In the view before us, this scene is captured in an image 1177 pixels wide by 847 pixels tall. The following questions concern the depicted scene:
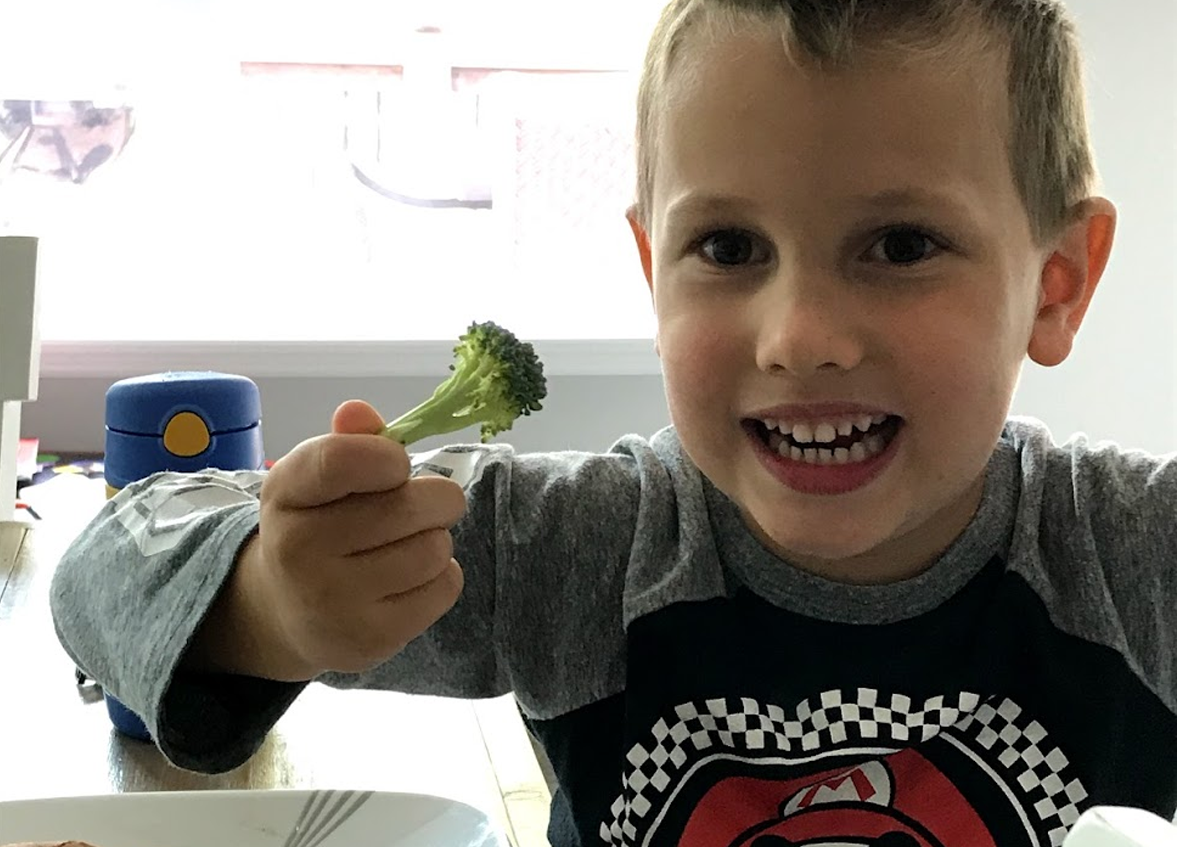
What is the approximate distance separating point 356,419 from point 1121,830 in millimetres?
359

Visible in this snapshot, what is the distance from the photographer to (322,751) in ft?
2.63

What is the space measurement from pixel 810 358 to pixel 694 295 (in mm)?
91

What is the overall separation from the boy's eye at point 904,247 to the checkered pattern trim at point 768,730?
0.25 meters

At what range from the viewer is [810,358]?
619 millimetres

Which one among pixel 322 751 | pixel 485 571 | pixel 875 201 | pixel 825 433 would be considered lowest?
pixel 322 751

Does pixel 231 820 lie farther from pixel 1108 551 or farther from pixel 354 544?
pixel 1108 551

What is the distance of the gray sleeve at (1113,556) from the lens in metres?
0.76

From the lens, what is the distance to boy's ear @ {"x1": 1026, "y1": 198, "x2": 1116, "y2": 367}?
29.9 inches


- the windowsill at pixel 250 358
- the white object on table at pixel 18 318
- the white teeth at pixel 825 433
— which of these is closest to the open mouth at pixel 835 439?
the white teeth at pixel 825 433

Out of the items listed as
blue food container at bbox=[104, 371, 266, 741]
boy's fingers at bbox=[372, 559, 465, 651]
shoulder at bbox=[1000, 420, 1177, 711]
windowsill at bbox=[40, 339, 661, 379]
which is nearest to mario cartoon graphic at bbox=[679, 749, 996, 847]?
shoulder at bbox=[1000, 420, 1177, 711]

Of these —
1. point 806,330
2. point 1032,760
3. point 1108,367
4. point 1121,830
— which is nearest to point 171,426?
point 806,330

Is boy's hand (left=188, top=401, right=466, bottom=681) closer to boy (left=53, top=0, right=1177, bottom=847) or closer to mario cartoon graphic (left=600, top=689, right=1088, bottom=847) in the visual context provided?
boy (left=53, top=0, right=1177, bottom=847)

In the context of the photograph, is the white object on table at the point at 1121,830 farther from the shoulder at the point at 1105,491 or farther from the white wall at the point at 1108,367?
the white wall at the point at 1108,367

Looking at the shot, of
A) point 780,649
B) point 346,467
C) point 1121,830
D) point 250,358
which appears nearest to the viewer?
point 1121,830
